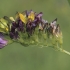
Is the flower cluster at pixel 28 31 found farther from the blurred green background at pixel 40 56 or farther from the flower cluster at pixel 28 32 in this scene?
the blurred green background at pixel 40 56

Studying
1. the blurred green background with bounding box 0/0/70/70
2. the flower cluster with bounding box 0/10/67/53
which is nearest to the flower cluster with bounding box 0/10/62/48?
the flower cluster with bounding box 0/10/67/53

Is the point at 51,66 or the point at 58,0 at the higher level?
the point at 58,0

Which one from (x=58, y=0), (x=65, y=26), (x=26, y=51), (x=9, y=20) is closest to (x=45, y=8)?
(x=58, y=0)

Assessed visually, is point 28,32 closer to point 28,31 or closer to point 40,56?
point 28,31

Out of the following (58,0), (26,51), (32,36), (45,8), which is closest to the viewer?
(32,36)

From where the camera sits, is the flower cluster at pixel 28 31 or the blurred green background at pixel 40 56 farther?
the blurred green background at pixel 40 56

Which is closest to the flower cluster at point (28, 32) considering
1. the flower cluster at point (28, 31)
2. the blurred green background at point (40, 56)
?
the flower cluster at point (28, 31)

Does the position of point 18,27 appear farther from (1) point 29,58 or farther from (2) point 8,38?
(1) point 29,58

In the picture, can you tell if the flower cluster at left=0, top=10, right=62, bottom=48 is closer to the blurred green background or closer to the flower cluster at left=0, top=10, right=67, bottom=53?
the flower cluster at left=0, top=10, right=67, bottom=53

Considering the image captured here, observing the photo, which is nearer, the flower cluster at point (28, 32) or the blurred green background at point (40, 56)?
the flower cluster at point (28, 32)
